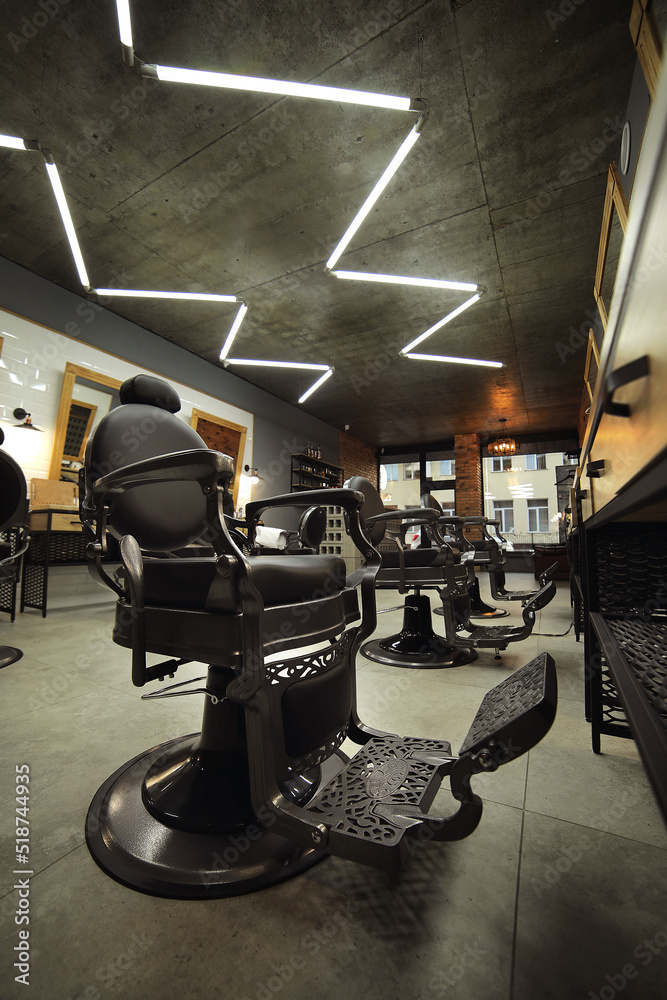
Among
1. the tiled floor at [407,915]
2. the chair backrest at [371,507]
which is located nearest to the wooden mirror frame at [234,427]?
the chair backrest at [371,507]

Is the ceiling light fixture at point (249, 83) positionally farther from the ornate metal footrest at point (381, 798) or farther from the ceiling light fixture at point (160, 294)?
the ornate metal footrest at point (381, 798)

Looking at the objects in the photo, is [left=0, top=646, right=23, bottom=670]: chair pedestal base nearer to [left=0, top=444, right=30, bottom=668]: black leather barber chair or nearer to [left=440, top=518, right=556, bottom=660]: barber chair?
[left=0, top=444, right=30, bottom=668]: black leather barber chair

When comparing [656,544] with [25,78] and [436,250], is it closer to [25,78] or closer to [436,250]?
[436,250]

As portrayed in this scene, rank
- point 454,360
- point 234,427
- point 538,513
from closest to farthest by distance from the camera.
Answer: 1. point 454,360
2. point 234,427
3. point 538,513

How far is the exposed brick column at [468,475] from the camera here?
10078 mm

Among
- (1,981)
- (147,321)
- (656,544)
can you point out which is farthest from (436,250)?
(1,981)

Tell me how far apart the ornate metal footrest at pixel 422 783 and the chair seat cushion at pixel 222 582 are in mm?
408

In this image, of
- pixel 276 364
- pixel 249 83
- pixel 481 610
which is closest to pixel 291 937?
pixel 249 83

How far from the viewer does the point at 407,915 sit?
77cm

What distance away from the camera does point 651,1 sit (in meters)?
1.68

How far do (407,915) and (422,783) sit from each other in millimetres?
206

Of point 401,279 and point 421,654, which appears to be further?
point 401,279

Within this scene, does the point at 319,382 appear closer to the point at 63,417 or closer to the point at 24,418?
the point at 63,417

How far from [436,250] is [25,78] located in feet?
11.0
